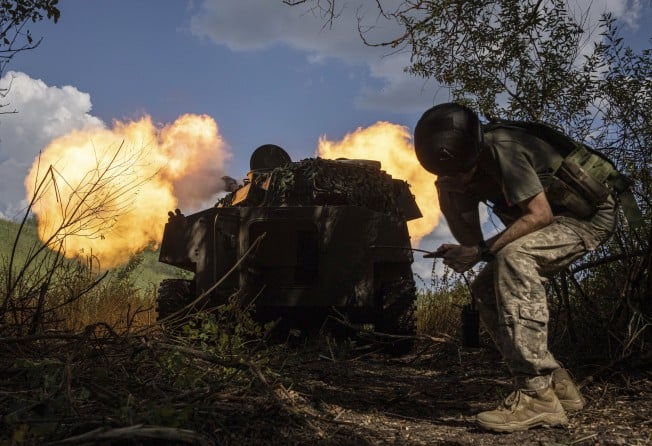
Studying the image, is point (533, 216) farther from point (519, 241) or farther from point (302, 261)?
point (302, 261)

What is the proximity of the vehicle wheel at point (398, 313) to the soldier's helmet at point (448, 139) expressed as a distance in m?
4.25

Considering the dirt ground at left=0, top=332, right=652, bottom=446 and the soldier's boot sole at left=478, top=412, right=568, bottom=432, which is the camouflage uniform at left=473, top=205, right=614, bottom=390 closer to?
the soldier's boot sole at left=478, top=412, right=568, bottom=432

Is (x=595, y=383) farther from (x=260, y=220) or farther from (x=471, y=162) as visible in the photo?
(x=260, y=220)

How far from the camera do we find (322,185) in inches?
335

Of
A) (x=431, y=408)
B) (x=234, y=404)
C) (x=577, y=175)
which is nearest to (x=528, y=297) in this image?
(x=577, y=175)

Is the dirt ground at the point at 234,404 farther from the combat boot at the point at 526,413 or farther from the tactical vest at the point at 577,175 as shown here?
the tactical vest at the point at 577,175

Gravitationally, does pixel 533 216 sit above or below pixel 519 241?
above

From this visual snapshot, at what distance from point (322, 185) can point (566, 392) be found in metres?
A: 4.99

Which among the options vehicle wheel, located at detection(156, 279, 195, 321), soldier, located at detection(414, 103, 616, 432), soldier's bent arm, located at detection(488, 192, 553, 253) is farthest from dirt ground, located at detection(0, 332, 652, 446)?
vehicle wheel, located at detection(156, 279, 195, 321)

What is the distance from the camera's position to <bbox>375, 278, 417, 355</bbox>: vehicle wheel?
7.85 m

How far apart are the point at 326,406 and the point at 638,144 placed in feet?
10.8

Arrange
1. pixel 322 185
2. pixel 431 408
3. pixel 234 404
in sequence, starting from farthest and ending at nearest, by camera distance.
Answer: pixel 322 185
pixel 431 408
pixel 234 404

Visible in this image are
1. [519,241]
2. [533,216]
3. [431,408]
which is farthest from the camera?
[431,408]

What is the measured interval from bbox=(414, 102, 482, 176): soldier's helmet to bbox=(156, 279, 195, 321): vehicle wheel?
16.1 feet
